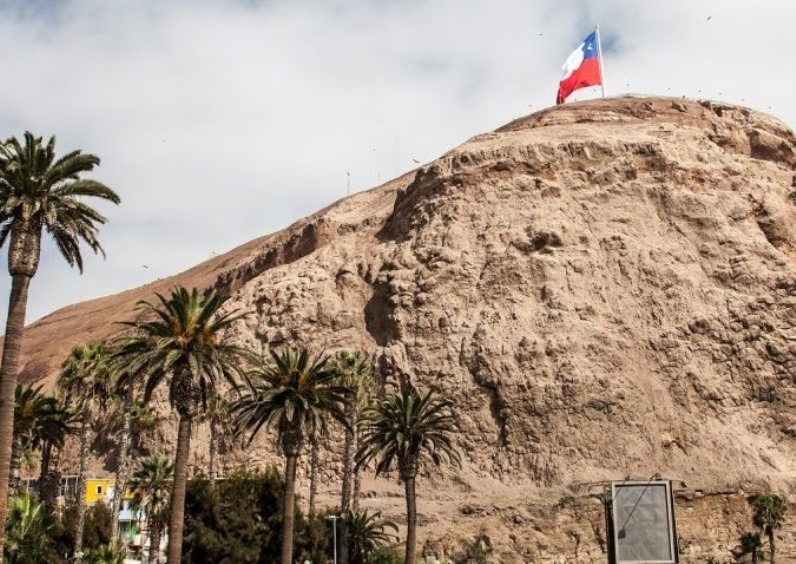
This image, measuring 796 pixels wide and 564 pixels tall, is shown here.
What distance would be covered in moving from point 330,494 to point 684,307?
28.3m

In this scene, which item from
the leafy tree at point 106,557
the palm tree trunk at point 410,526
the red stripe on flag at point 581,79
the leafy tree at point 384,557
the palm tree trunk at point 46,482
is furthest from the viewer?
the red stripe on flag at point 581,79

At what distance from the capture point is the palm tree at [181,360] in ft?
103

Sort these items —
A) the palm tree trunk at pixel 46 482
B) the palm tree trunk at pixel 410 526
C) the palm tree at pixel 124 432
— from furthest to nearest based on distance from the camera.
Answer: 1. the palm tree trunk at pixel 46 482
2. the palm tree at pixel 124 432
3. the palm tree trunk at pixel 410 526

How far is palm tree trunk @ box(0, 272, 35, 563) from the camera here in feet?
82.2

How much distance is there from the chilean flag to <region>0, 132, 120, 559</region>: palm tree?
58.2m

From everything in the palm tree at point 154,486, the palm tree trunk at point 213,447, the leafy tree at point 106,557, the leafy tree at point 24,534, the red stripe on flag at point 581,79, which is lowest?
the leafy tree at point 106,557

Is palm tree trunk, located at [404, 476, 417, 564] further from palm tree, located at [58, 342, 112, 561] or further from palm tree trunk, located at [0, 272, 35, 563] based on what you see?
palm tree trunk, located at [0, 272, 35, 563]

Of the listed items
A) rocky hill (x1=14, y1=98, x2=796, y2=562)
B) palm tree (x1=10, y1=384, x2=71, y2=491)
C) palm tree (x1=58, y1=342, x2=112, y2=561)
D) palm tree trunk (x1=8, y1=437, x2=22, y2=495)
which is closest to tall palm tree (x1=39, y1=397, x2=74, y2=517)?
palm tree (x1=10, y1=384, x2=71, y2=491)

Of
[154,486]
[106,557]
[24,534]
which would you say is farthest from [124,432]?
[106,557]

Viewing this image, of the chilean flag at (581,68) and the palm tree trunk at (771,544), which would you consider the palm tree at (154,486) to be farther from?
the chilean flag at (581,68)

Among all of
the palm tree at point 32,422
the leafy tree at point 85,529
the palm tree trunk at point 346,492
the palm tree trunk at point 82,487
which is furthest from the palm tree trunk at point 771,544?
the palm tree at point 32,422

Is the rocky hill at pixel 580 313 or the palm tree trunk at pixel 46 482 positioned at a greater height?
the rocky hill at pixel 580 313

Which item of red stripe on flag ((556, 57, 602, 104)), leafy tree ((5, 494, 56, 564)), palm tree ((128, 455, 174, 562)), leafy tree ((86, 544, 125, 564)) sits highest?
red stripe on flag ((556, 57, 602, 104))

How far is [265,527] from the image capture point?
48.2m
